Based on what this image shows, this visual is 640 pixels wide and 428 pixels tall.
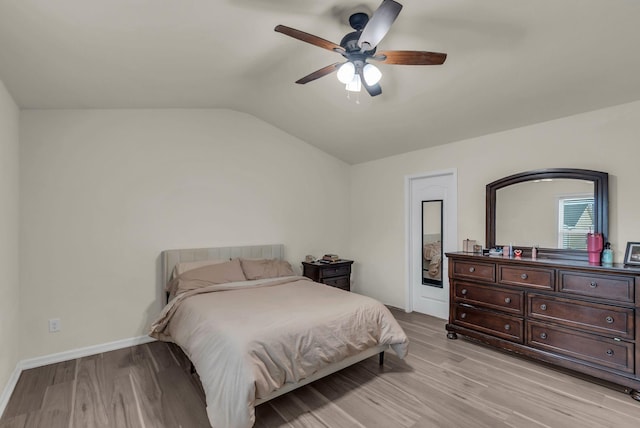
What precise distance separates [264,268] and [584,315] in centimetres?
311

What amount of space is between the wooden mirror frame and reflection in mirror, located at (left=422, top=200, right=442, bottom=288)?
0.74m

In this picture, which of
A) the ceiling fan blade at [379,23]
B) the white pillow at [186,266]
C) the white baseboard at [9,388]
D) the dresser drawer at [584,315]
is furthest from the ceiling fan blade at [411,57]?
the white baseboard at [9,388]

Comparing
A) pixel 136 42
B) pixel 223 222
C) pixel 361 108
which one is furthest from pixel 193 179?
pixel 361 108

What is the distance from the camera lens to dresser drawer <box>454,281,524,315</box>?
299 centimetres

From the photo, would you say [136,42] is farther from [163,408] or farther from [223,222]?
[163,408]

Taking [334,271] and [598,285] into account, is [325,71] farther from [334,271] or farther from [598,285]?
[334,271]

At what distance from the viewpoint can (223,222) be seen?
4.01 meters

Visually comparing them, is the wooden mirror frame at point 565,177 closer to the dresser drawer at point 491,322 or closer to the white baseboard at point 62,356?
the dresser drawer at point 491,322

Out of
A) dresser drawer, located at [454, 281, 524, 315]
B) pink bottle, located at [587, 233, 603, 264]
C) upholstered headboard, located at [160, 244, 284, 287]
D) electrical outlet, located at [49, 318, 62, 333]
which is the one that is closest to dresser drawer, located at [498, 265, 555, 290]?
dresser drawer, located at [454, 281, 524, 315]

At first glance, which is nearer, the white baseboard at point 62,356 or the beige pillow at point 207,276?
the white baseboard at point 62,356

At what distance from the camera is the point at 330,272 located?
4.50 metres

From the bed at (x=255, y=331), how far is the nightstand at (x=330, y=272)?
29.6 inches

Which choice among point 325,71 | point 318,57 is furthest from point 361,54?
point 318,57

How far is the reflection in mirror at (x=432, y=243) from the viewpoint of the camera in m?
4.23
